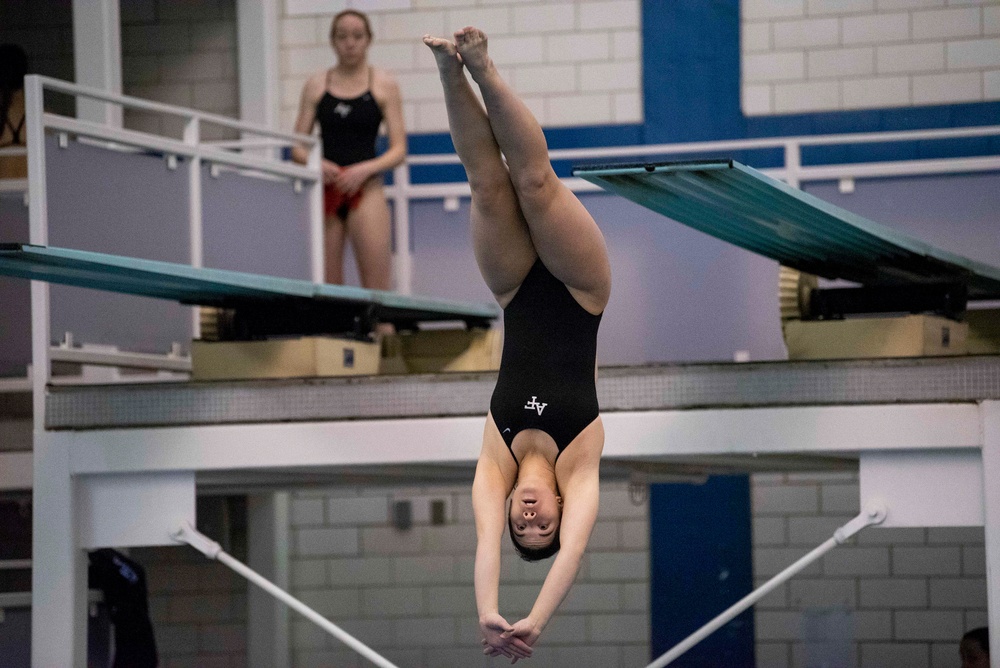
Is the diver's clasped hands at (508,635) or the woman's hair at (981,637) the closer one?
the diver's clasped hands at (508,635)

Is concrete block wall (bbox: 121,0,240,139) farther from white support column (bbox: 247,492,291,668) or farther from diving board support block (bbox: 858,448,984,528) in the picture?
diving board support block (bbox: 858,448,984,528)

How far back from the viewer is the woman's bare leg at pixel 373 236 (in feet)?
20.6

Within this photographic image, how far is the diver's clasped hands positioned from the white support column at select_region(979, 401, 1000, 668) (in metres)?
1.94

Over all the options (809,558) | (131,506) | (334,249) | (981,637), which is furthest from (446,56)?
(981,637)

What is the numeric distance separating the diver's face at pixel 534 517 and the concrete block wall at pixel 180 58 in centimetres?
485

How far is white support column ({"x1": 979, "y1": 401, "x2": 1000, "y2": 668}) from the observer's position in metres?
4.41

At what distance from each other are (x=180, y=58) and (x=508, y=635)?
219 inches

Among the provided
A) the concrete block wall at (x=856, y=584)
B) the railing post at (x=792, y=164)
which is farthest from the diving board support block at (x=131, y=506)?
the concrete block wall at (x=856, y=584)

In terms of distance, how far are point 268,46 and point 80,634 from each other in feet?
12.9

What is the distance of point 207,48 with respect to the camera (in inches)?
307

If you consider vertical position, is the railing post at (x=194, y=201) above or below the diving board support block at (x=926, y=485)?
above

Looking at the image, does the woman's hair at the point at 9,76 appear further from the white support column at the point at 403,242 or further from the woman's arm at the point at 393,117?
the white support column at the point at 403,242

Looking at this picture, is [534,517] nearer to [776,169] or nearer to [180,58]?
[776,169]

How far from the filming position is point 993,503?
14.5 ft
